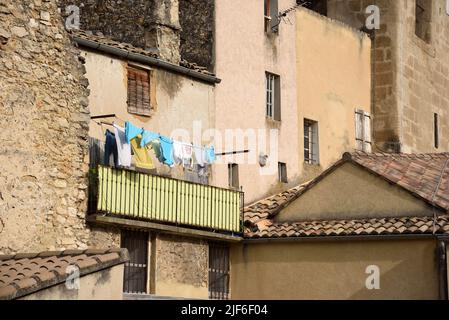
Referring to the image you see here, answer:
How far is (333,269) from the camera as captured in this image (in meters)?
28.6

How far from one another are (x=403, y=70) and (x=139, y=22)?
9.66 m

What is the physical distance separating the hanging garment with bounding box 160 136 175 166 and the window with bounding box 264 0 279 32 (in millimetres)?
6518

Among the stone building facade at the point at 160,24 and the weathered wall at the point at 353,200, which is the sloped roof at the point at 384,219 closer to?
the weathered wall at the point at 353,200

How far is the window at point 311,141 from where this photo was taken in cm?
3438

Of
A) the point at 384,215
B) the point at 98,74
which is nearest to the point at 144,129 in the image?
the point at 98,74

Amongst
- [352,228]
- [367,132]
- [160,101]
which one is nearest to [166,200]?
[160,101]

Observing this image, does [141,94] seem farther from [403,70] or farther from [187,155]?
[403,70]

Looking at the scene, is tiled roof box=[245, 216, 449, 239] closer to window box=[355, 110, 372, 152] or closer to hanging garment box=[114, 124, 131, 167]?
hanging garment box=[114, 124, 131, 167]

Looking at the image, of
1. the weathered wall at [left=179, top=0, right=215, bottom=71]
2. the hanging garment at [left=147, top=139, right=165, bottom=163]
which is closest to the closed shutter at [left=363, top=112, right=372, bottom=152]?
the weathered wall at [left=179, top=0, right=215, bottom=71]

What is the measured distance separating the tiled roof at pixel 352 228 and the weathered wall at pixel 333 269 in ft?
0.78

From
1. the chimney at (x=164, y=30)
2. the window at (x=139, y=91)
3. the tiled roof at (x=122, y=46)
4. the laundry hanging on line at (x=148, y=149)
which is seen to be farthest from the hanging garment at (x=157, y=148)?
the chimney at (x=164, y=30)
